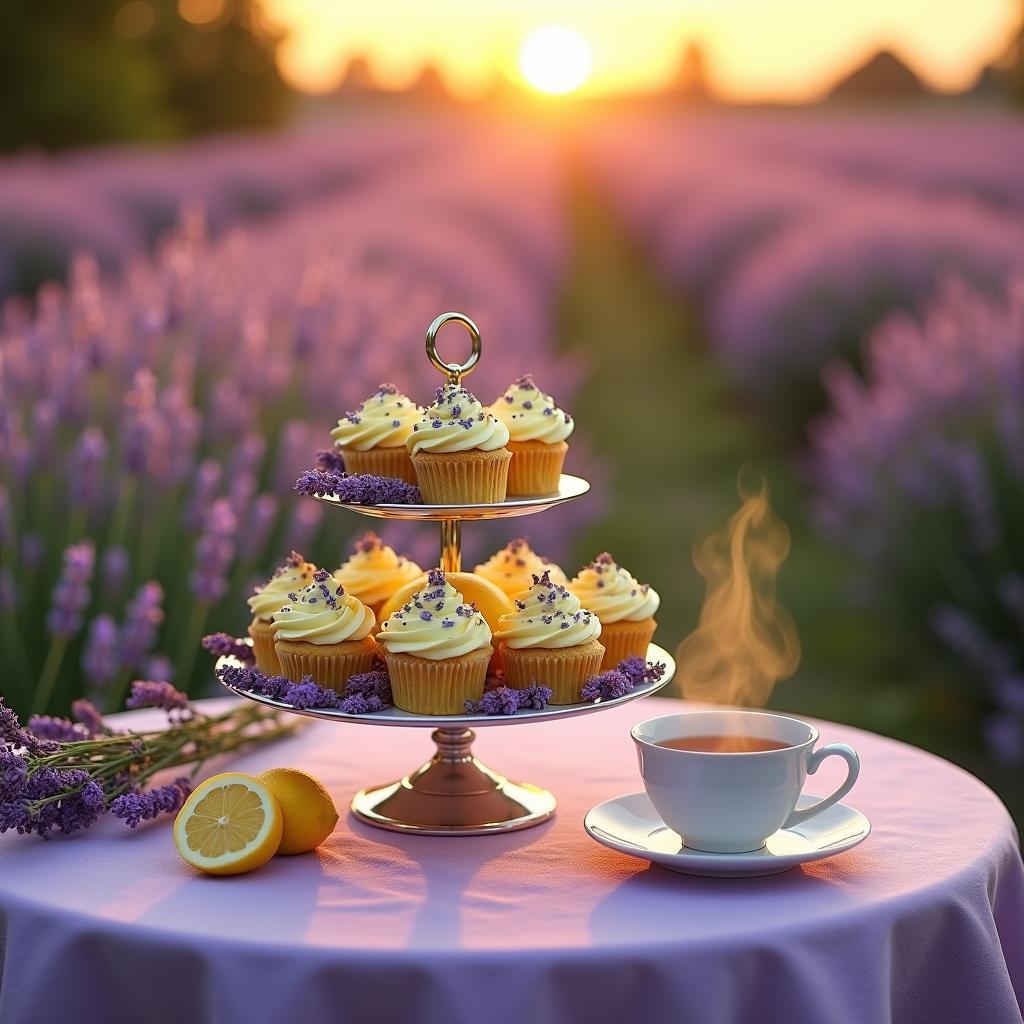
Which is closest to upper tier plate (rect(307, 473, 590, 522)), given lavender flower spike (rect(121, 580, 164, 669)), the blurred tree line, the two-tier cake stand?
the two-tier cake stand

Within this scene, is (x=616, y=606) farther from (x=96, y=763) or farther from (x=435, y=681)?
(x=96, y=763)

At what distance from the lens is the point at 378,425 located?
234cm

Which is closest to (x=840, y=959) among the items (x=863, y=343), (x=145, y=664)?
(x=145, y=664)

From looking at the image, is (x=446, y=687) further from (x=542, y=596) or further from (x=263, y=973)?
(x=263, y=973)

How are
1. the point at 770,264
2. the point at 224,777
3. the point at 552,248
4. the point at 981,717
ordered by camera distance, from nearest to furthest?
the point at 224,777 < the point at 981,717 < the point at 770,264 < the point at 552,248

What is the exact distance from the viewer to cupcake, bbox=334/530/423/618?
238 centimetres

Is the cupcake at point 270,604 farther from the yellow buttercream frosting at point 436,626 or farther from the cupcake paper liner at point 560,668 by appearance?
the cupcake paper liner at point 560,668

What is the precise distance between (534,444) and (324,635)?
0.44m

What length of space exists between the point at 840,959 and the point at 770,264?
11.0 metres

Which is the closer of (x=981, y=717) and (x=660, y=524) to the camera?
(x=981, y=717)

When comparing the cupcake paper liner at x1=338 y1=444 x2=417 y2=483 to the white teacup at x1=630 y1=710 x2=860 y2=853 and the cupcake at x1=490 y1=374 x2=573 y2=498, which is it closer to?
the cupcake at x1=490 y1=374 x2=573 y2=498

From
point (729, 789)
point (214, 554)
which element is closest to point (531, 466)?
point (729, 789)

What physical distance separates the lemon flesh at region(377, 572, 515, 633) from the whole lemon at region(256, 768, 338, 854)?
289mm

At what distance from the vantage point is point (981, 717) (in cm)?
612
